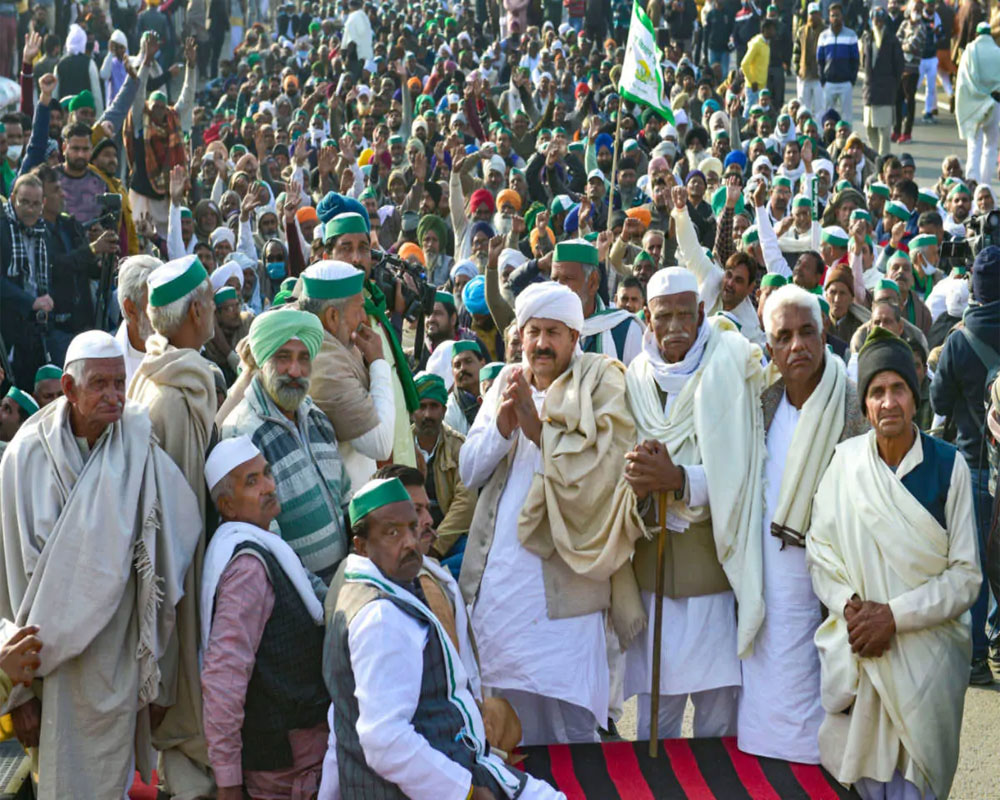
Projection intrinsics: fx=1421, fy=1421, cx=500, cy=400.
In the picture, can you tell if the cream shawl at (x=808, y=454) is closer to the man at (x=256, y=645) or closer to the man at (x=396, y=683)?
the man at (x=396, y=683)

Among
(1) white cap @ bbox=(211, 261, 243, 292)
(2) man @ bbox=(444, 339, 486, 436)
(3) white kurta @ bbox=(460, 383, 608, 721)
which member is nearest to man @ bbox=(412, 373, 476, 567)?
(2) man @ bbox=(444, 339, 486, 436)

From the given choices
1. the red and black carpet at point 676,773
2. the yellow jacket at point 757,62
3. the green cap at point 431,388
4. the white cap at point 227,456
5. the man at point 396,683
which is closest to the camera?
the man at point 396,683

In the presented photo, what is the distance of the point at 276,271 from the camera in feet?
35.0

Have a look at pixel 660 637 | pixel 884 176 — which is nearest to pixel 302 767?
pixel 660 637

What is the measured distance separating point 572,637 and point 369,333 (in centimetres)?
131

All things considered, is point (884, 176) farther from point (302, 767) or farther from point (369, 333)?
point (302, 767)

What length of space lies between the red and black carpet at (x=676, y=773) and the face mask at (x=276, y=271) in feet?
20.5

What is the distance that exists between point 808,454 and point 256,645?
1977 mm

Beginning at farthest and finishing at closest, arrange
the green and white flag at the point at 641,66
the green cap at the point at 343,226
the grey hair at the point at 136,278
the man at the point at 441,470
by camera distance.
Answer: the green and white flag at the point at 641,66 < the man at the point at 441,470 < the green cap at the point at 343,226 < the grey hair at the point at 136,278

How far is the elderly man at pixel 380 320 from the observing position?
5.45 metres

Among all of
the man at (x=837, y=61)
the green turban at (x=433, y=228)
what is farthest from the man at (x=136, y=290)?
the man at (x=837, y=61)

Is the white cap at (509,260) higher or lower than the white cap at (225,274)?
higher

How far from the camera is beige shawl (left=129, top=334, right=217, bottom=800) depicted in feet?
14.6

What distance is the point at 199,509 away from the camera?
448 cm
